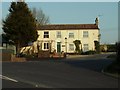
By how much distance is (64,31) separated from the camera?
7000cm

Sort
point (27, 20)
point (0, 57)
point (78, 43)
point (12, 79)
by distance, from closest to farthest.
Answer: point (12, 79)
point (0, 57)
point (27, 20)
point (78, 43)

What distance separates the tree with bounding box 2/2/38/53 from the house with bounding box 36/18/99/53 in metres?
9.62

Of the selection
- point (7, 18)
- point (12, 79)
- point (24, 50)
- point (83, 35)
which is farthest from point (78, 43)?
point (12, 79)

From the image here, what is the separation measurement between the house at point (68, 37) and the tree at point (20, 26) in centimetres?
962

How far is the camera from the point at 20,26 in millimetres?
59031

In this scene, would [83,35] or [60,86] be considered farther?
[83,35]

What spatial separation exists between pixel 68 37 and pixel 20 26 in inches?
510

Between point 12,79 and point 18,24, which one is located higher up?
point 18,24

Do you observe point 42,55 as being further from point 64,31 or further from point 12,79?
point 12,79

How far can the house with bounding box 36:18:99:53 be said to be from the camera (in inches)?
2719

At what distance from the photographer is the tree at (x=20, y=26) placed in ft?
194

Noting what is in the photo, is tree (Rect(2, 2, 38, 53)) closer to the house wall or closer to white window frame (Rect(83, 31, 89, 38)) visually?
the house wall

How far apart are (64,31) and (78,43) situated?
4.29 meters

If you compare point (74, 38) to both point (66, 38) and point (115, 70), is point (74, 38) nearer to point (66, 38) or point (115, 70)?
point (66, 38)
